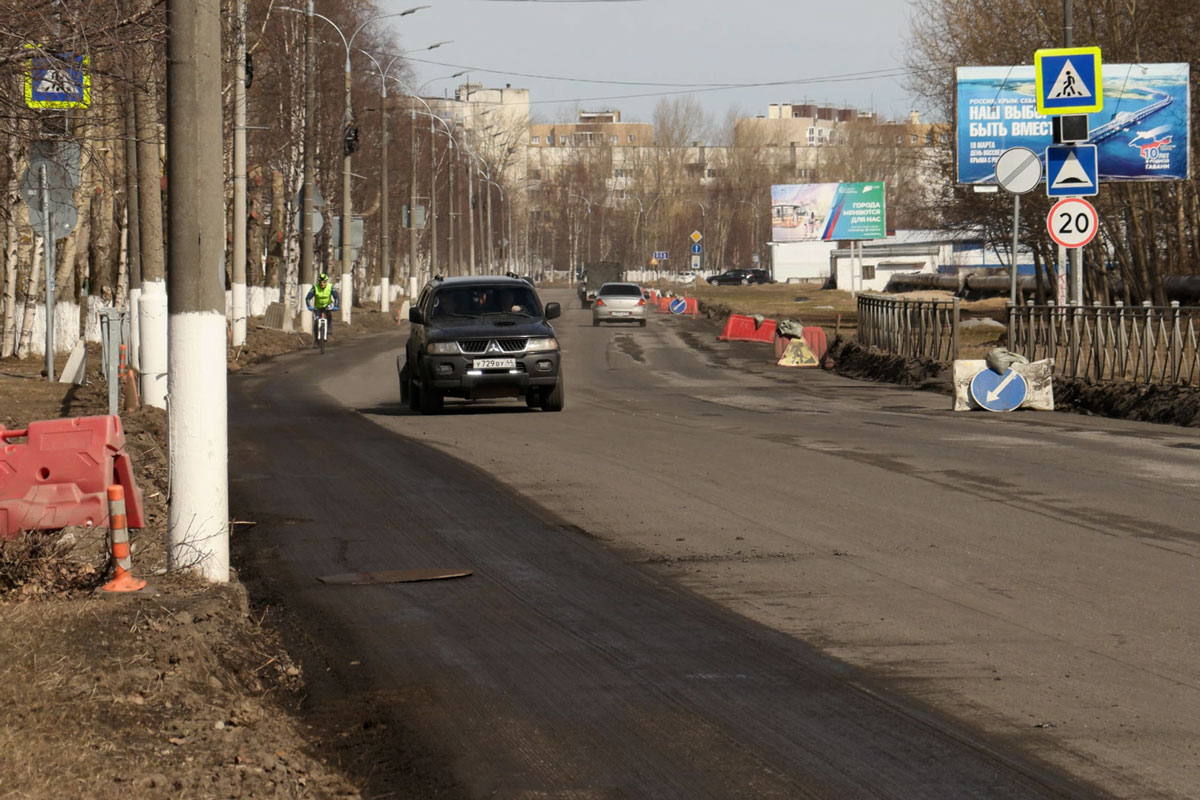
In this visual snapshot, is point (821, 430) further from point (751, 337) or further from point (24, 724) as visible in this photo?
point (751, 337)

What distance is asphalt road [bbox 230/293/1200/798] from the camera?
504 centimetres

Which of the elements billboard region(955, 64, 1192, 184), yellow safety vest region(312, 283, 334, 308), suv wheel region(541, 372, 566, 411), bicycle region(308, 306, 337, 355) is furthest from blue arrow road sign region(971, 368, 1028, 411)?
yellow safety vest region(312, 283, 334, 308)

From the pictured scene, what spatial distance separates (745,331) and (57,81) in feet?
108

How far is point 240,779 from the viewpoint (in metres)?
4.59

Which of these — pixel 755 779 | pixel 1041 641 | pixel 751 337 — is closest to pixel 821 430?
pixel 1041 641

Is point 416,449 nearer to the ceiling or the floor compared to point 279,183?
nearer to the floor

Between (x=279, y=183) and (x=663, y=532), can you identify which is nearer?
(x=663, y=532)

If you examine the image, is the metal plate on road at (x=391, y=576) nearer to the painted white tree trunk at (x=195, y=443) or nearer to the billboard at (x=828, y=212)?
the painted white tree trunk at (x=195, y=443)

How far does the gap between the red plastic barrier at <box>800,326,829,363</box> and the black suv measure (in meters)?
14.1

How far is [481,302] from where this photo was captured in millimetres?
19922

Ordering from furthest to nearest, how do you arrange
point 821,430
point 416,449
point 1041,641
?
point 821,430 → point 416,449 → point 1041,641

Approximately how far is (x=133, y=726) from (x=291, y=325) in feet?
131

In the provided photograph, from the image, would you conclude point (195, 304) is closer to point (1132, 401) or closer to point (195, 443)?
point (195, 443)

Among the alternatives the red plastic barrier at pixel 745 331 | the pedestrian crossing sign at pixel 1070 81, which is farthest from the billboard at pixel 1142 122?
A: the pedestrian crossing sign at pixel 1070 81
